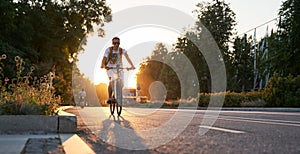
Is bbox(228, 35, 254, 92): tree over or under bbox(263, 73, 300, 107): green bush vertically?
over

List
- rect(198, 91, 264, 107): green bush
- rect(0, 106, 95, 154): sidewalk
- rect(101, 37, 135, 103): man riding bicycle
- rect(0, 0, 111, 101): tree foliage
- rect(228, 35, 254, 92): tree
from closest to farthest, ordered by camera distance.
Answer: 1. rect(0, 106, 95, 154): sidewalk
2. rect(101, 37, 135, 103): man riding bicycle
3. rect(198, 91, 264, 107): green bush
4. rect(0, 0, 111, 101): tree foliage
5. rect(228, 35, 254, 92): tree

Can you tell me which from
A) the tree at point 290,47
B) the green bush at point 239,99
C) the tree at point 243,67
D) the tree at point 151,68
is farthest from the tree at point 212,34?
the tree at point 151,68

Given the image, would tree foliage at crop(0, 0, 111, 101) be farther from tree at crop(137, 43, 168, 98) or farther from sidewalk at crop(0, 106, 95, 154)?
tree at crop(137, 43, 168, 98)

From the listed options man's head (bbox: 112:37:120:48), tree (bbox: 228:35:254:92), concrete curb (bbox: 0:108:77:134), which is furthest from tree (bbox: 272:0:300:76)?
concrete curb (bbox: 0:108:77:134)

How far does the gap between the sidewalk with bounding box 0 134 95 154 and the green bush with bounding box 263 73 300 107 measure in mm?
22422

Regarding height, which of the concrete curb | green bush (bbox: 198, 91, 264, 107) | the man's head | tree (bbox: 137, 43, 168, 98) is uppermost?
tree (bbox: 137, 43, 168, 98)

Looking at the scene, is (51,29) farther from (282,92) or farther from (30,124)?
(30,124)

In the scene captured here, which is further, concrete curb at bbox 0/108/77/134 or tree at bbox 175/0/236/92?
tree at bbox 175/0/236/92

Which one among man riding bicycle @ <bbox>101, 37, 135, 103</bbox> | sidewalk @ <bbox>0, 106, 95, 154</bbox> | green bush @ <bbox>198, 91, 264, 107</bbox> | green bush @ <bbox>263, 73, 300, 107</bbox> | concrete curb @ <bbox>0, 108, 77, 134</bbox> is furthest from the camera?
green bush @ <bbox>198, 91, 264, 107</bbox>

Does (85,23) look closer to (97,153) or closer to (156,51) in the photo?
(97,153)

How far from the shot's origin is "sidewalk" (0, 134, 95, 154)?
15.3 feet

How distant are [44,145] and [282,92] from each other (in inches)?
961

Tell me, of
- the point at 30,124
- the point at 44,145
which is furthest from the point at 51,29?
the point at 44,145

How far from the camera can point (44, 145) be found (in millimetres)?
5035
